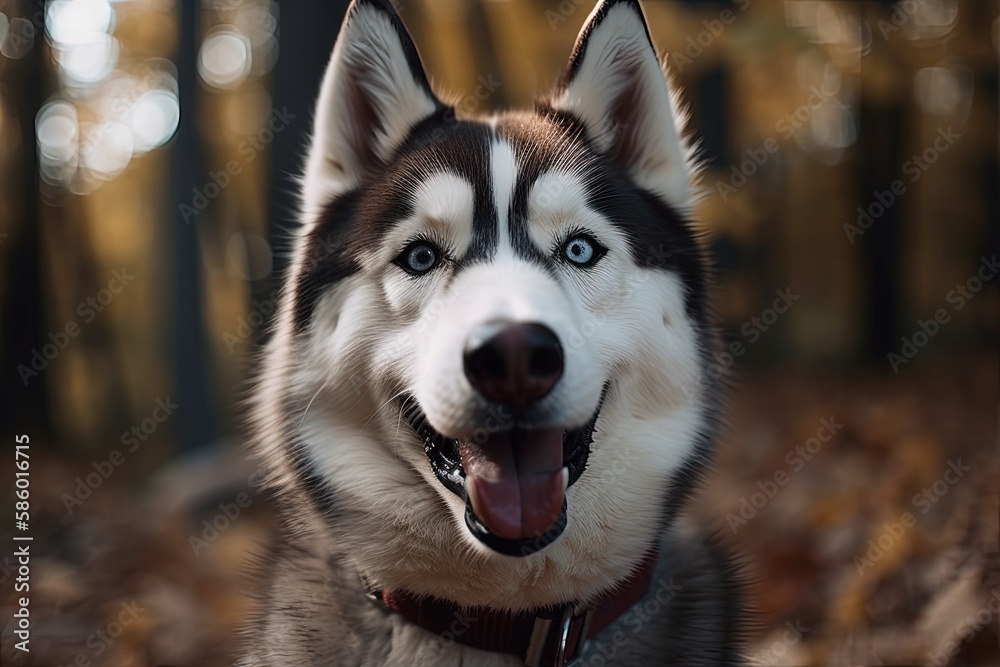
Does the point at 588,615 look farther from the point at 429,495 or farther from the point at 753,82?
the point at 753,82

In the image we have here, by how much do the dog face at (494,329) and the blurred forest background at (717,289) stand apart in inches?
21.1

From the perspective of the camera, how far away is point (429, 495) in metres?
2.29

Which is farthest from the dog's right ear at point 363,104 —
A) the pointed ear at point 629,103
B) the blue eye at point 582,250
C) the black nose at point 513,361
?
the black nose at point 513,361

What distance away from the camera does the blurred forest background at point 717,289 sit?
397cm

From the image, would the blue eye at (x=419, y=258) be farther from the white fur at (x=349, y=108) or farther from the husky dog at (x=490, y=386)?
the white fur at (x=349, y=108)

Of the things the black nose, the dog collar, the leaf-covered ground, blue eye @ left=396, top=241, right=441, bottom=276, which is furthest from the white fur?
the leaf-covered ground

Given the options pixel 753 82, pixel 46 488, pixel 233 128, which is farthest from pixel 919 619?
pixel 233 128

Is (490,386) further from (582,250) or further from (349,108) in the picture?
(349,108)

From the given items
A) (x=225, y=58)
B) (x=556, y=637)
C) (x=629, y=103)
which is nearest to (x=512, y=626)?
(x=556, y=637)

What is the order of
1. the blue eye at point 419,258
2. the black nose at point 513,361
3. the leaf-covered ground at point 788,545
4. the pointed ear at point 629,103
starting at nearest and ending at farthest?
the black nose at point 513,361, the blue eye at point 419,258, the pointed ear at point 629,103, the leaf-covered ground at point 788,545

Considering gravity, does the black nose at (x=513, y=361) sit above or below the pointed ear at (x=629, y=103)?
below

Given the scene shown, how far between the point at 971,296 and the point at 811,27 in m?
6.47

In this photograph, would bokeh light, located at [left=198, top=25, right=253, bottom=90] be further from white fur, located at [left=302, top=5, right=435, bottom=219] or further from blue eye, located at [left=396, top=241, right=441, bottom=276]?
blue eye, located at [left=396, top=241, right=441, bottom=276]

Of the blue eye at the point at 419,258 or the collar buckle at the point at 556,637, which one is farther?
the blue eye at the point at 419,258
